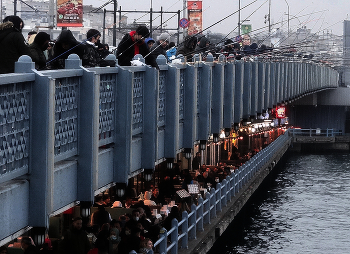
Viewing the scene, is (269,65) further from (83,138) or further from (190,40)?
(83,138)

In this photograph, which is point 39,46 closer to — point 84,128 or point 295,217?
point 84,128

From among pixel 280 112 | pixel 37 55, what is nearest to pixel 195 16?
pixel 280 112

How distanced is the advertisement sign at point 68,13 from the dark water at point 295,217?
11267mm

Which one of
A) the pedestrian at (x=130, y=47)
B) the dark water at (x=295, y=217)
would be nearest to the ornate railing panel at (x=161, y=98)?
the pedestrian at (x=130, y=47)

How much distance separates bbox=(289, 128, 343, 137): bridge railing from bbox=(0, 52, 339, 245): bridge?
5675 cm

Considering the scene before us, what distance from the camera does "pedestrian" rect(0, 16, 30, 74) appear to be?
426 inches

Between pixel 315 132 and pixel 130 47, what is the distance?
68.9 meters

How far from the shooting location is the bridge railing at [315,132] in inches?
3150

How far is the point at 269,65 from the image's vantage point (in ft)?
138

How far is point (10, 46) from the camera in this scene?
10898 millimetres

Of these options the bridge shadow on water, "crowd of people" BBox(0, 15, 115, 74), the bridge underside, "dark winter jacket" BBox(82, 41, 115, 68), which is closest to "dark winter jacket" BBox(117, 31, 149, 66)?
"crowd of people" BBox(0, 15, 115, 74)

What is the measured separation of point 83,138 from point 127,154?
218 cm

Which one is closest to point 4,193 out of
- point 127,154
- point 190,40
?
point 127,154

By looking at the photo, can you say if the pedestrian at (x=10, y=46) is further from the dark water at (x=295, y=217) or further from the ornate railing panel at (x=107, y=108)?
the dark water at (x=295, y=217)
